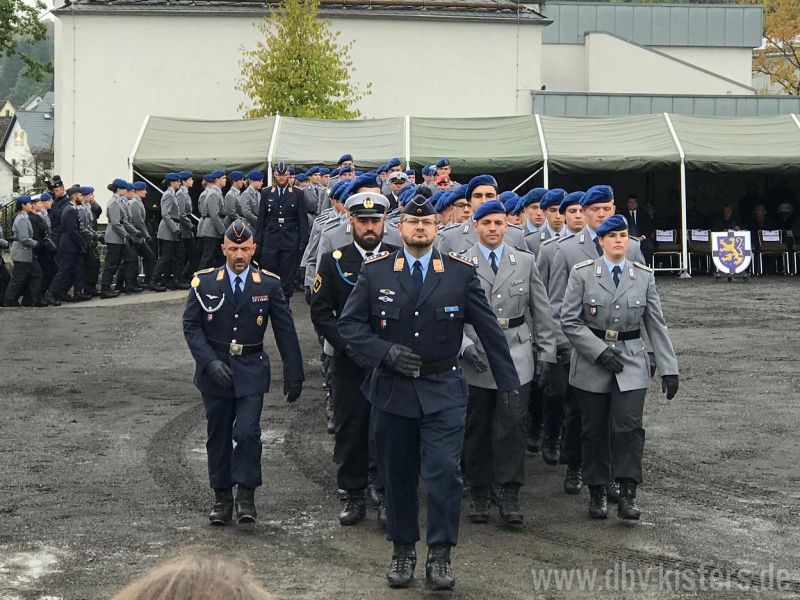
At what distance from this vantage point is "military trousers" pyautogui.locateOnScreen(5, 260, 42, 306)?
2152cm

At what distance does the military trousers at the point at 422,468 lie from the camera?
7.25 metres

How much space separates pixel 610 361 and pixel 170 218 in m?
16.3

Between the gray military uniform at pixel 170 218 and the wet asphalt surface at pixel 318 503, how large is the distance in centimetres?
812

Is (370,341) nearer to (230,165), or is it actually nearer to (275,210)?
(275,210)

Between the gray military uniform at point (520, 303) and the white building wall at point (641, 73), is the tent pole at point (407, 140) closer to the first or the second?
the white building wall at point (641, 73)

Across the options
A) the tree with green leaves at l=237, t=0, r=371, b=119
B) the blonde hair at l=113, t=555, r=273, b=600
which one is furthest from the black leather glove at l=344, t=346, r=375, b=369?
the tree with green leaves at l=237, t=0, r=371, b=119

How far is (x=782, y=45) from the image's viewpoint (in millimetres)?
62281

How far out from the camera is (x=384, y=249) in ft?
30.4

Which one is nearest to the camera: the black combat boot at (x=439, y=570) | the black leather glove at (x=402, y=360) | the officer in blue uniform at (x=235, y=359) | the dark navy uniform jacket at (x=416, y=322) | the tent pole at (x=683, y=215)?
the black combat boot at (x=439, y=570)

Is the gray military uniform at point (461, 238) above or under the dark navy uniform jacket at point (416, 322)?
above

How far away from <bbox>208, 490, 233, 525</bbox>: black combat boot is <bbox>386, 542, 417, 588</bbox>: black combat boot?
1.56 metres

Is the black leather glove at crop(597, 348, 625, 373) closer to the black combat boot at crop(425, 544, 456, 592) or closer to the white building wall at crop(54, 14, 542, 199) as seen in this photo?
the black combat boot at crop(425, 544, 456, 592)

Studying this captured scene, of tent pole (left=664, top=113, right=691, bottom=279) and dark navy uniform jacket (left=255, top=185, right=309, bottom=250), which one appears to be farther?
tent pole (left=664, top=113, right=691, bottom=279)

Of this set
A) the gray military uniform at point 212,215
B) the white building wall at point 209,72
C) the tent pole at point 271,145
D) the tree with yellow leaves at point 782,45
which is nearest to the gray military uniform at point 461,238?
the gray military uniform at point 212,215
